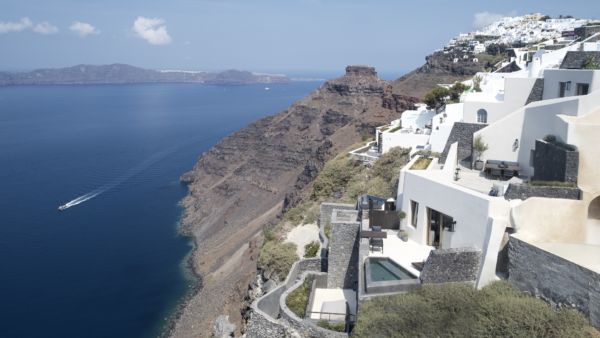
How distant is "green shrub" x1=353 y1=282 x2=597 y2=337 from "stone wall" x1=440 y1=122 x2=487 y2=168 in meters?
6.95

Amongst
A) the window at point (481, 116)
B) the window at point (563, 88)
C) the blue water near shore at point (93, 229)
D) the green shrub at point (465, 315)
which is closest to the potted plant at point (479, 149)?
the window at point (481, 116)

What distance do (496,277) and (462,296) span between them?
1.32 meters

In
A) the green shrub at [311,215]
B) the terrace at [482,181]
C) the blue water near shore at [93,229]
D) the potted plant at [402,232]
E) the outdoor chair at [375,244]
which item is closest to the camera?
the terrace at [482,181]

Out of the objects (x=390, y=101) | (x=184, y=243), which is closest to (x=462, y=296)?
(x=184, y=243)

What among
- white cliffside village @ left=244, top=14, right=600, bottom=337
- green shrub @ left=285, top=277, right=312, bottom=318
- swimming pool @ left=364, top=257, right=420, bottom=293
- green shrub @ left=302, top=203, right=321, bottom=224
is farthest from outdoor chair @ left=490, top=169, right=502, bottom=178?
green shrub @ left=302, top=203, right=321, bottom=224

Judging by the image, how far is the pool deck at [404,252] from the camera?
12.4 meters

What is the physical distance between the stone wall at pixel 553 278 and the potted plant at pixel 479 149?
216 inches

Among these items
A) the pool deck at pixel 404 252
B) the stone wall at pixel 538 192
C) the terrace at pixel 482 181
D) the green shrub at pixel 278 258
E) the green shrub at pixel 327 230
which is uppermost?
the stone wall at pixel 538 192

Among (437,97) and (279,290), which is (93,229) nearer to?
(437,97)

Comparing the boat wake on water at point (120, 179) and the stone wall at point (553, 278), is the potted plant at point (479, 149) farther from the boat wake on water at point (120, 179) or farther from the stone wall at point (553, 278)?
the boat wake on water at point (120, 179)

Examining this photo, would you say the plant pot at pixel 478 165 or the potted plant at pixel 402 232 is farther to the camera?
the plant pot at pixel 478 165

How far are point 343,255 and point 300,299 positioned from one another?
1959 mm

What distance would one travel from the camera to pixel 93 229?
52.4m

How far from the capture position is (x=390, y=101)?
5891 centimetres
